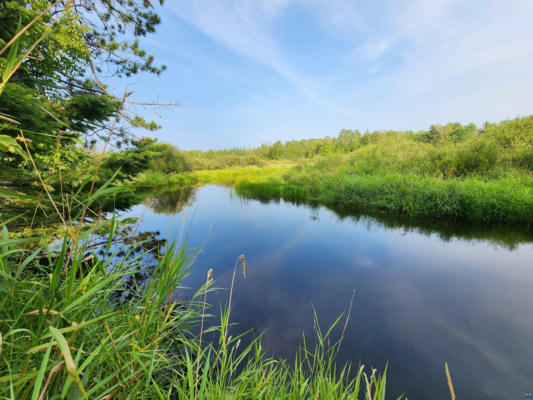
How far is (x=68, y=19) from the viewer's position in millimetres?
3408

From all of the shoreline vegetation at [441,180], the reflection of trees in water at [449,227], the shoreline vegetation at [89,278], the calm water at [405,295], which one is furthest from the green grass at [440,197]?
the shoreline vegetation at [89,278]

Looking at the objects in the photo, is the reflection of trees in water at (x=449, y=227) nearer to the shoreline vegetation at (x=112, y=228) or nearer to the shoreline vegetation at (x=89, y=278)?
the shoreline vegetation at (x=112, y=228)

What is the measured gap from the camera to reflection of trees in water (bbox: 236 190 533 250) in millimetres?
5347

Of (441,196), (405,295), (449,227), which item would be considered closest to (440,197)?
(441,196)

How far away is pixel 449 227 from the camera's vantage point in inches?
250

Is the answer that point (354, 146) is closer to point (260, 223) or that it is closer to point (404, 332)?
point (260, 223)

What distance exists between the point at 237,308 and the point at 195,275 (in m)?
1.45

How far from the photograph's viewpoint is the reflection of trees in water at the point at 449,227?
5347mm

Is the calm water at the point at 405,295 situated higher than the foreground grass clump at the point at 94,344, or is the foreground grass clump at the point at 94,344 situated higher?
the foreground grass clump at the point at 94,344

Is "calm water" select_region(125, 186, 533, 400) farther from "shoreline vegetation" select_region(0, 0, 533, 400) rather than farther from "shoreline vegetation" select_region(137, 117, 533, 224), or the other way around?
"shoreline vegetation" select_region(137, 117, 533, 224)

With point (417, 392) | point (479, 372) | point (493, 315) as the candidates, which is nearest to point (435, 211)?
point (493, 315)

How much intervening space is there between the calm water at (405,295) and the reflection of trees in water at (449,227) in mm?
46

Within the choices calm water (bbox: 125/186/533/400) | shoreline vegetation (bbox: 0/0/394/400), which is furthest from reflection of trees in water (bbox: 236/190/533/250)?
shoreline vegetation (bbox: 0/0/394/400)

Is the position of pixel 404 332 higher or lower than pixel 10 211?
lower
